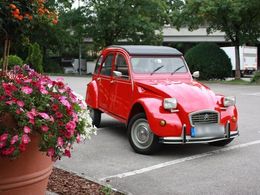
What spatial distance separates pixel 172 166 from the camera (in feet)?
21.1

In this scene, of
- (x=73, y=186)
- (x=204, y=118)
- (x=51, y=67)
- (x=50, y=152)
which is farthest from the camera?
(x=51, y=67)

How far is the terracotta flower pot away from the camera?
3.77 meters

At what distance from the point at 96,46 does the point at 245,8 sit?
1661 cm

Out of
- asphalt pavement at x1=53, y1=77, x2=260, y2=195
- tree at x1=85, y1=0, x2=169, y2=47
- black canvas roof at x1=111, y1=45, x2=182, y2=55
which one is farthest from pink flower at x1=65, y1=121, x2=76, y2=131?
tree at x1=85, y1=0, x2=169, y2=47

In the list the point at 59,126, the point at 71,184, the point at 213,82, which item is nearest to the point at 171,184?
the point at 71,184

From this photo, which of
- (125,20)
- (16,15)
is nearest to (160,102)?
(16,15)

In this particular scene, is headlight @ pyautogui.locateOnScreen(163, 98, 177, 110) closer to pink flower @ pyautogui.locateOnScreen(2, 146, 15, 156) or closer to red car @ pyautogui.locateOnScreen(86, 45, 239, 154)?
red car @ pyautogui.locateOnScreen(86, 45, 239, 154)

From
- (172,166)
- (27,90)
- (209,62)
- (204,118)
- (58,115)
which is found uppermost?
(209,62)

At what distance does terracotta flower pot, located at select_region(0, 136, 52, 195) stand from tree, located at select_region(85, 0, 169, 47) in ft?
98.5

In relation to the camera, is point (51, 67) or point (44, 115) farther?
point (51, 67)

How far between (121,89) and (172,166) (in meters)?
2.25

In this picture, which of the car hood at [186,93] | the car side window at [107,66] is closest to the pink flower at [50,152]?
the car hood at [186,93]

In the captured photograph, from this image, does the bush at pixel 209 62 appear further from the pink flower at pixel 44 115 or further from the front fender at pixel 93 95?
the pink flower at pixel 44 115

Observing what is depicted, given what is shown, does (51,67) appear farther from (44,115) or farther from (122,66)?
(44,115)
